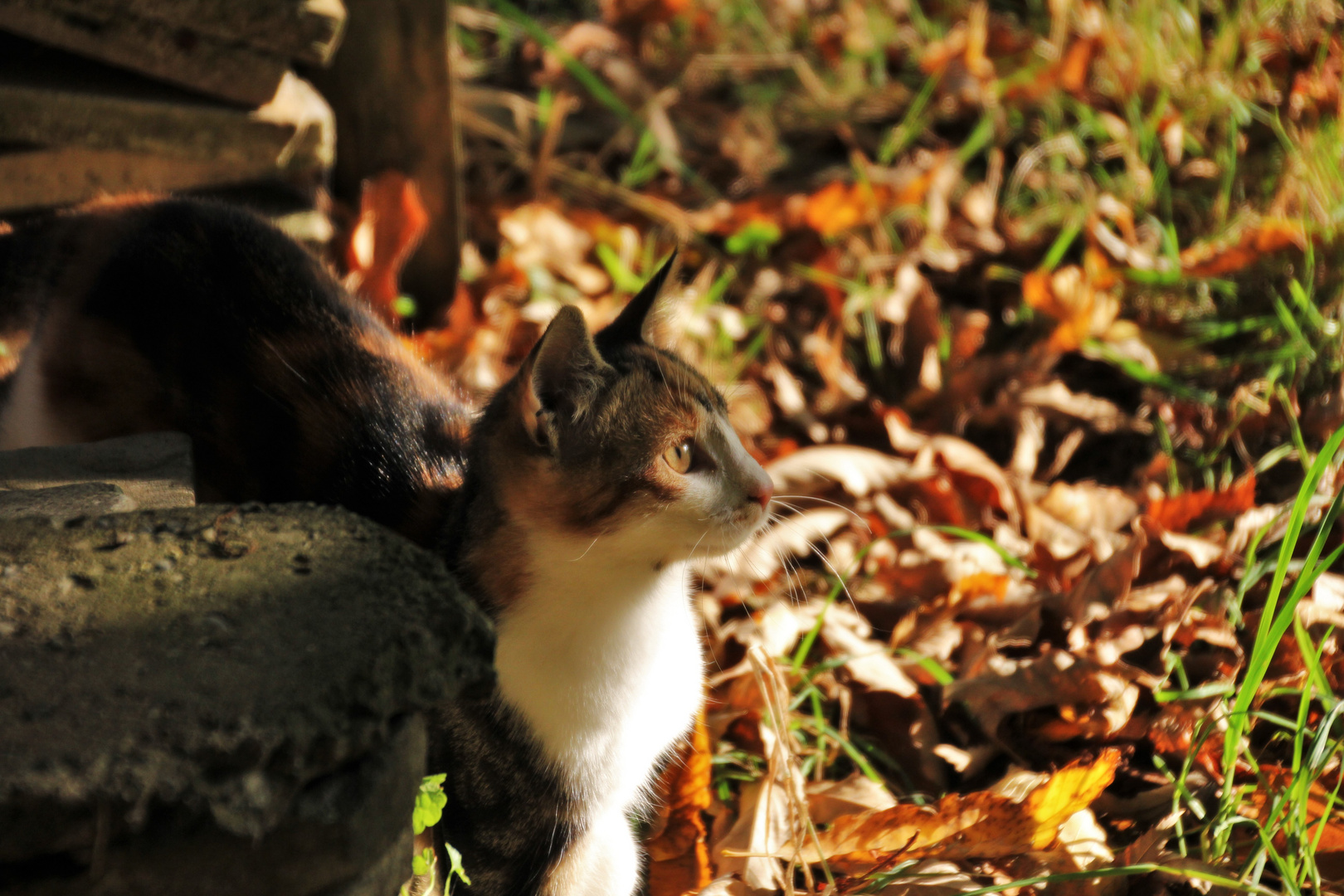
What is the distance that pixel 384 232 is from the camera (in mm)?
2654

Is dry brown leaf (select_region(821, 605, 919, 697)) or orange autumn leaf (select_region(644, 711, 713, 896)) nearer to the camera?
orange autumn leaf (select_region(644, 711, 713, 896))

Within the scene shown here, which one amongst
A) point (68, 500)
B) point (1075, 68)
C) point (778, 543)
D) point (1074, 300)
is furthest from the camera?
point (1075, 68)

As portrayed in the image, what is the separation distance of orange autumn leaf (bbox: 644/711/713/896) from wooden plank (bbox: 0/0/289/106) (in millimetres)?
1574

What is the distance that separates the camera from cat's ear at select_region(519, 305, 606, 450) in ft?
4.73

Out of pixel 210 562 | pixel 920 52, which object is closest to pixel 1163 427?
pixel 920 52

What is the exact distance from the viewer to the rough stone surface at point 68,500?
1265 millimetres

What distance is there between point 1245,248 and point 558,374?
2037mm

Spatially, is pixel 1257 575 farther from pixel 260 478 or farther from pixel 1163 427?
pixel 260 478

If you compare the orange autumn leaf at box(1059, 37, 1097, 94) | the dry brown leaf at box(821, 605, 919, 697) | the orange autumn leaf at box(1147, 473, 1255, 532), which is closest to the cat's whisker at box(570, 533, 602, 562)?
the dry brown leaf at box(821, 605, 919, 697)

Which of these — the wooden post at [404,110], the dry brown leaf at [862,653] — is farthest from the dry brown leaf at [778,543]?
the wooden post at [404,110]

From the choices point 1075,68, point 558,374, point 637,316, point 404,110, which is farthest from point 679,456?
point 1075,68

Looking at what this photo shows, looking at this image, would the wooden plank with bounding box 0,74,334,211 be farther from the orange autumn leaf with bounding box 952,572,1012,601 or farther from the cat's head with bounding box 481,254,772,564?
the orange autumn leaf with bounding box 952,572,1012,601

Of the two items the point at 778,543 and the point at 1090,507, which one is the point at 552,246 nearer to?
the point at 778,543

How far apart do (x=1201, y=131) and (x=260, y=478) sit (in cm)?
285
